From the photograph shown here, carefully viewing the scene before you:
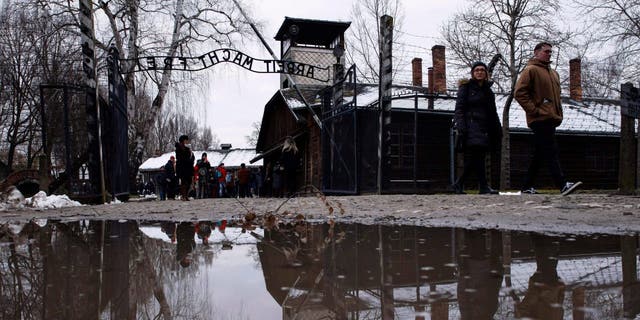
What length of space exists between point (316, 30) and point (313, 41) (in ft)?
2.66

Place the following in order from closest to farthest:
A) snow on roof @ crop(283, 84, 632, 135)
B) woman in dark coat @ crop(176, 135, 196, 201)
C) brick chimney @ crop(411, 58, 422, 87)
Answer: woman in dark coat @ crop(176, 135, 196, 201) → snow on roof @ crop(283, 84, 632, 135) → brick chimney @ crop(411, 58, 422, 87)

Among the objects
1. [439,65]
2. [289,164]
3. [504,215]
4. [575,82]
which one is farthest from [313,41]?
[504,215]

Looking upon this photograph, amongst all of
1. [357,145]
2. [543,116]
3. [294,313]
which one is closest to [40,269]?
[294,313]

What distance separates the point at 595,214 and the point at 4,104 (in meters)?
26.4

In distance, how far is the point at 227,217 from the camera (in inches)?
247

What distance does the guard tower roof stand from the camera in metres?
29.0

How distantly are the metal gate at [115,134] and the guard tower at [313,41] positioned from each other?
55.2 feet

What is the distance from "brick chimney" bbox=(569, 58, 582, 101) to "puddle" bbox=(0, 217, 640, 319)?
2780 centimetres

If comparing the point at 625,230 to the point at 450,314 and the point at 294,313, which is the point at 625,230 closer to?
the point at 450,314

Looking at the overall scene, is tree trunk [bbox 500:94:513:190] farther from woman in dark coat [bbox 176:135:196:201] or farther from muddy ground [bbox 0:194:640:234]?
muddy ground [bbox 0:194:640:234]

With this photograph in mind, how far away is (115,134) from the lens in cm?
1145

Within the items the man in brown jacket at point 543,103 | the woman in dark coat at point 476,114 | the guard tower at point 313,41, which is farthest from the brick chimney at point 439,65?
the man in brown jacket at point 543,103

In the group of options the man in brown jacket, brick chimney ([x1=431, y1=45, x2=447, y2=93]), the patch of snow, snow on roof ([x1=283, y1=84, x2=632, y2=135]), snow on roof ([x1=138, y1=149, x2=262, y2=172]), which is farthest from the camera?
snow on roof ([x1=138, y1=149, x2=262, y2=172])

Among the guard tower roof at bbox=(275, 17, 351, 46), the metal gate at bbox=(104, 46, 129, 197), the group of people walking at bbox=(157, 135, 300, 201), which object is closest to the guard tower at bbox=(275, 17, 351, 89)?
the guard tower roof at bbox=(275, 17, 351, 46)
